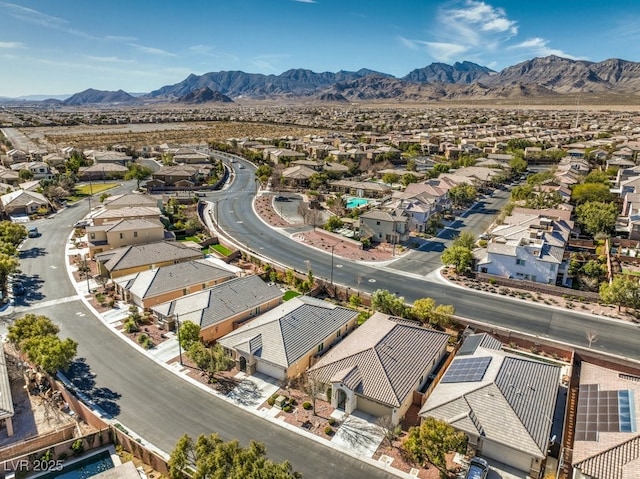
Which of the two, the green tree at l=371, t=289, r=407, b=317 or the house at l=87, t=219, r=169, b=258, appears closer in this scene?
the green tree at l=371, t=289, r=407, b=317

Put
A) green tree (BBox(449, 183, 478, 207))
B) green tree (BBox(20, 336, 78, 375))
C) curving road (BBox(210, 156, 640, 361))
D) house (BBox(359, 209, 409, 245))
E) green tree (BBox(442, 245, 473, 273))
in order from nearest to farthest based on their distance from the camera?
green tree (BBox(20, 336, 78, 375)) < curving road (BBox(210, 156, 640, 361)) < green tree (BBox(442, 245, 473, 273)) < house (BBox(359, 209, 409, 245)) < green tree (BBox(449, 183, 478, 207))

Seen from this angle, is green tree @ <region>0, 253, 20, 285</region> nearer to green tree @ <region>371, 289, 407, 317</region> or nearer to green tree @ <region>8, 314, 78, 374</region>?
green tree @ <region>8, 314, 78, 374</region>

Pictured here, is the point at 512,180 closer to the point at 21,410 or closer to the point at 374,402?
the point at 374,402

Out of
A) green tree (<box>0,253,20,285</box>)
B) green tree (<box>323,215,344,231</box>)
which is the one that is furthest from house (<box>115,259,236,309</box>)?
green tree (<box>323,215,344,231</box>)

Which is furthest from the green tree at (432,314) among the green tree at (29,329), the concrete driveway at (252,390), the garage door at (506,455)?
the green tree at (29,329)

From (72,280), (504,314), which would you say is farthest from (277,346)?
(72,280)

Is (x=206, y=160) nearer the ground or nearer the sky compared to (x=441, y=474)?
nearer the sky
